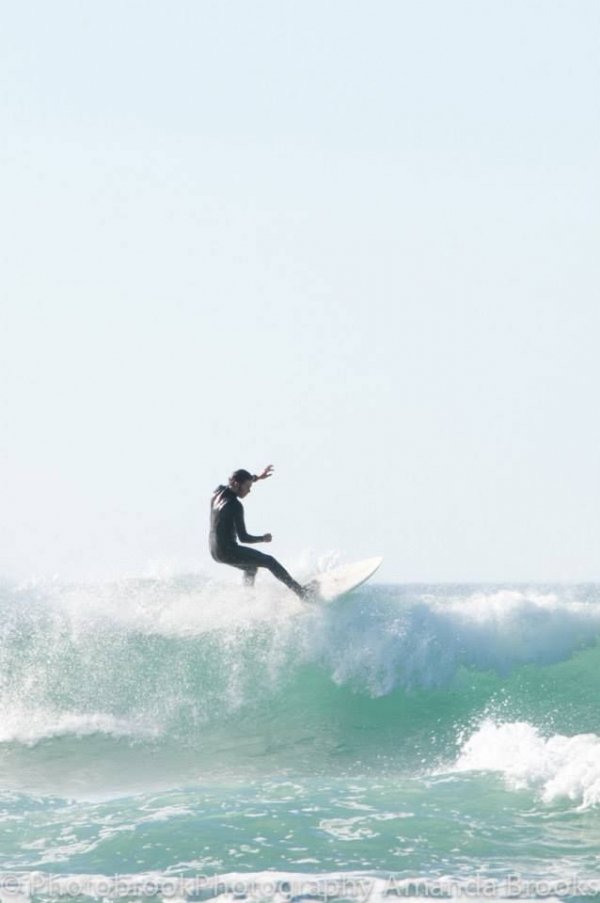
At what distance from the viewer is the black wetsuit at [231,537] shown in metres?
15.2

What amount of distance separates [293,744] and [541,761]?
11.9ft

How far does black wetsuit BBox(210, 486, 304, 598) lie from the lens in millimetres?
15211

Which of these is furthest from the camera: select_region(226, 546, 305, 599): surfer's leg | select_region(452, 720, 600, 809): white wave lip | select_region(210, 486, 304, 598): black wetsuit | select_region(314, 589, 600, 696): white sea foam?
select_region(314, 589, 600, 696): white sea foam

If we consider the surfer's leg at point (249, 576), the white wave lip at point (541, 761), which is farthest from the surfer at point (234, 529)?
the white wave lip at point (541, 761)

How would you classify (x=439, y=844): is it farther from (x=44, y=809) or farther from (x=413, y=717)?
(x=413, y=717)

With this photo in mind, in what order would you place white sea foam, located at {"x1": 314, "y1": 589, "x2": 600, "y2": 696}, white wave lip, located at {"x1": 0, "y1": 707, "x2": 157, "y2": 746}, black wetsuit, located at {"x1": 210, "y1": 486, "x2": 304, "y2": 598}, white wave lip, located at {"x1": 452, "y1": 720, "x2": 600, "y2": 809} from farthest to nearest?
white sea foam, located at {"x1": 314, "y1": 589, "x2": 600, "y2": 696} → black wetsuit, located at {"x1": 210, "y1": 486, "x2": 304, "y2": 598} → white wave lip, located at {"x1": 0, "y1": 707, "x2": 157, "y2": 746} → white wave lip, located at {"x1": 452, "y1": 720, "x2": 600, "y2": 809}

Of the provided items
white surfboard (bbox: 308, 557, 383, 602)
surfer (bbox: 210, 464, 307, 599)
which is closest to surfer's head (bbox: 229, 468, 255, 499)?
surfer (bbox: 210, 464, 307, 599)

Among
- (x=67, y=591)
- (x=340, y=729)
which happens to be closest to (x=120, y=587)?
(x=67, y=591)

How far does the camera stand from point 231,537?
1528 centimetres

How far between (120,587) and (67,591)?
86cm

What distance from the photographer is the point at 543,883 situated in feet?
28.4

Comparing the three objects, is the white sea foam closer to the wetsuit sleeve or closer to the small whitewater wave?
the small whitewater wave

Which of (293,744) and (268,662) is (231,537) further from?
(293,744)

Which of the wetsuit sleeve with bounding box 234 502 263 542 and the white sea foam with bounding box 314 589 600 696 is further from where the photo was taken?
the white sea foam with bounding box 314 589 600 696
